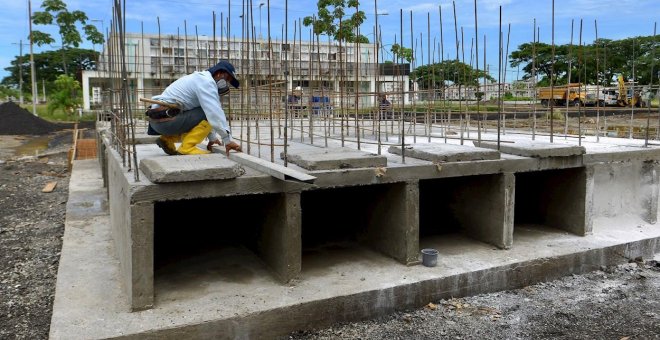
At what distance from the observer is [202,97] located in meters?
5.42

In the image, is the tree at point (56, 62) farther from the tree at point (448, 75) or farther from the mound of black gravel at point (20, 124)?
the tree at point (448, 75)

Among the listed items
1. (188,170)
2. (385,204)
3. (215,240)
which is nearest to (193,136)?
(215,240)

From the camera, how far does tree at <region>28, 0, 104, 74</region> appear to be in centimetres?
3950

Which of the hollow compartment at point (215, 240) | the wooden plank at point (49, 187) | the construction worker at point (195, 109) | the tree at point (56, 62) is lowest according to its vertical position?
the wooden plank at point (49, 187)

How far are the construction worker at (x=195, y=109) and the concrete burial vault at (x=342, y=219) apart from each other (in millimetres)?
421

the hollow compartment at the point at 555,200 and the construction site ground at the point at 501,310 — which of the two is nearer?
the construction site ground at the point at 501,310

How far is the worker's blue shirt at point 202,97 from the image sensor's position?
17.7 ft

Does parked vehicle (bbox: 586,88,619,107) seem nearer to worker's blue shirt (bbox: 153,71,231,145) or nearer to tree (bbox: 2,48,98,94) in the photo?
worker's blue shirt (bbox: 153,71,231,145)

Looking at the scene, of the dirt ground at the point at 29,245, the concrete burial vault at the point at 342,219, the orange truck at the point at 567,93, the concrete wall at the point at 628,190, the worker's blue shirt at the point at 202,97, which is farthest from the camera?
the orange truck at the point at 567,93

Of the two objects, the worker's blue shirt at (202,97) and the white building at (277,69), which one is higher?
the white building at (277,69)

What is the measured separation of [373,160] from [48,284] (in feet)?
11.9

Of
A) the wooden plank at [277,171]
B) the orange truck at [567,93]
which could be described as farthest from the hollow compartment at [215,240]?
the orange truck at [567,93]

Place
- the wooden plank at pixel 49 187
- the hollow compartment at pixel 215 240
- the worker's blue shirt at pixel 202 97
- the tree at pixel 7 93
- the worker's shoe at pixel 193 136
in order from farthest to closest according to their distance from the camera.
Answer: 1. the tree at pixel 7 93
2. the wooden plank at pixel 49 187
3. the worker's shoe at pixel 193 136
4. the worker's blue shirt at pixel 202 97
5. the hollow compartment at pixel 215 240

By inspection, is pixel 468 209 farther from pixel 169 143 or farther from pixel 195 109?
pixel 169 143
